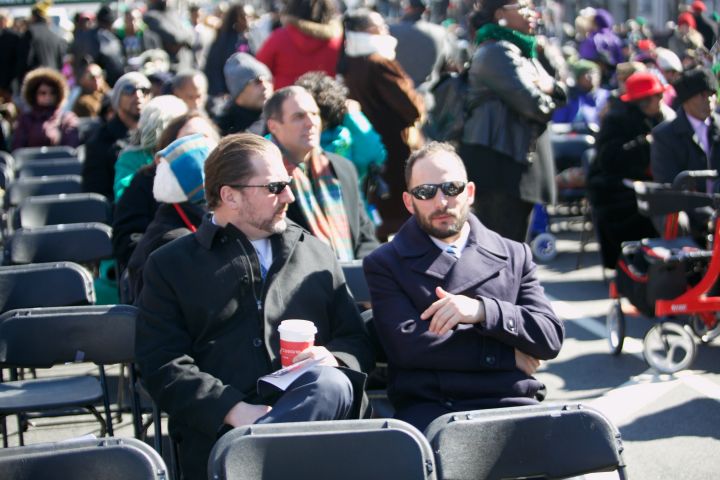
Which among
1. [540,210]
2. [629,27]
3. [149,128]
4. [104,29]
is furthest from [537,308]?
[629,27]

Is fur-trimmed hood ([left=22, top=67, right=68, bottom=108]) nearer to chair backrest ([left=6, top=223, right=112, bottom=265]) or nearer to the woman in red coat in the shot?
the woman in red coat

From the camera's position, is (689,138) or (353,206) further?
(689,138)

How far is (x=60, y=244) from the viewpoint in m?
6.88

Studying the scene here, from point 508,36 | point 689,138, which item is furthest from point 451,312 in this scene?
point 689,138

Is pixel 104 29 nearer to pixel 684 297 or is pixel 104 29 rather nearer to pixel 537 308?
pixel 684 297

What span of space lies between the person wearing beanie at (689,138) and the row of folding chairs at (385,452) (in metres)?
4.59

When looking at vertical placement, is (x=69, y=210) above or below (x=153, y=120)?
below

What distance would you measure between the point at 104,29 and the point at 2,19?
3.27 m

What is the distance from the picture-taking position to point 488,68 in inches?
271

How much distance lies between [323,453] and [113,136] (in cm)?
548

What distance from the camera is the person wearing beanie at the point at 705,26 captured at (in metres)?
16.8

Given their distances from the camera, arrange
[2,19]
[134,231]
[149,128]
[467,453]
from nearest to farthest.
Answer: [467,453] < [134,231] < [149,128] < [2,19]

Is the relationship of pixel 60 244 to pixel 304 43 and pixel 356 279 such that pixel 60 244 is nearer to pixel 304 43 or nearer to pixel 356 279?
pixel 356 279

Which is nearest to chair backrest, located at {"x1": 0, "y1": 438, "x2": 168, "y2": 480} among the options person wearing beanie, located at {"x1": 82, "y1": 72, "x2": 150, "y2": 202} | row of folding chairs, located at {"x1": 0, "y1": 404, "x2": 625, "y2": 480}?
row of folding chairs, located at {"x1": 0, "y1": 404, "x2": 625, "y2": 480}
